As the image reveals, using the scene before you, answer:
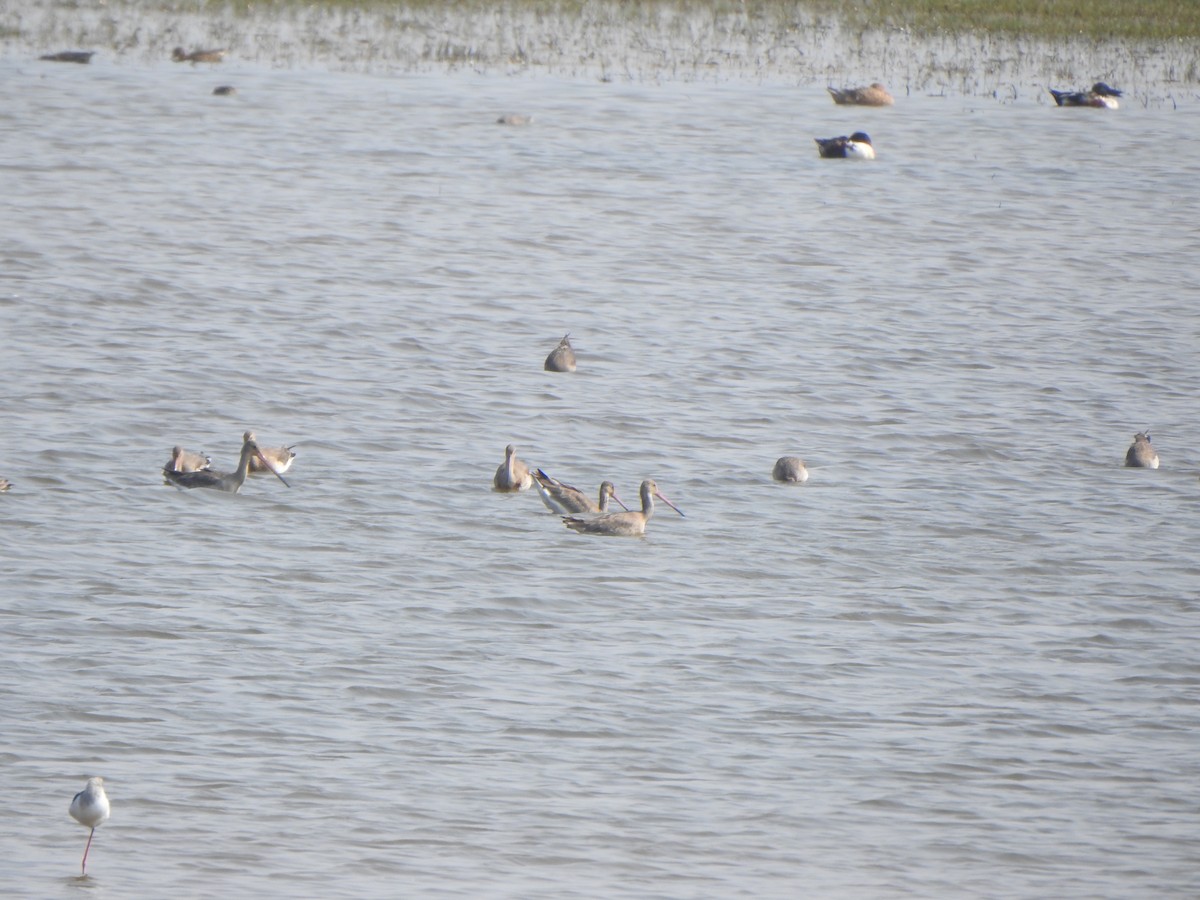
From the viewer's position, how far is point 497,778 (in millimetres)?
8672

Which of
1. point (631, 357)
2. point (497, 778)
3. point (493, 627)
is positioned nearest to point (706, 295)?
point (631, 357)

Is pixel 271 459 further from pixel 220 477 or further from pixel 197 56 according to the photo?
pixel 197 56

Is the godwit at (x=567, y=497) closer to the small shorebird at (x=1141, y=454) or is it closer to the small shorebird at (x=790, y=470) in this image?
the small shorebird at (x=790, y=470)

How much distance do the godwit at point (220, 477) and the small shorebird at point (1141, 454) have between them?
6.22 m

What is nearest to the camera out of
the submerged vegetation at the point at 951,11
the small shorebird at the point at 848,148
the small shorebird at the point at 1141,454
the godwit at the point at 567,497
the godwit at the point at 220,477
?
the godwit at the point at 567,497

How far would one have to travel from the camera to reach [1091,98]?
29.7m

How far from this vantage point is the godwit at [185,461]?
42.6 feet

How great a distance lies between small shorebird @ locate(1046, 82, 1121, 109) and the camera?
29.7m

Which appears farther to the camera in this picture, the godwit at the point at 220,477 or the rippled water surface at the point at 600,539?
the godwit at the point at 220,477

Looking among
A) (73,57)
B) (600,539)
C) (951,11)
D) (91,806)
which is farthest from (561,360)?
(951,11)

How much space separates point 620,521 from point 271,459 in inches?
102

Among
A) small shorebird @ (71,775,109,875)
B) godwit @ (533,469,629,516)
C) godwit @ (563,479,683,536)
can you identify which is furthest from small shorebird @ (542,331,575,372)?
small shorebird @ (71,775,109,875)

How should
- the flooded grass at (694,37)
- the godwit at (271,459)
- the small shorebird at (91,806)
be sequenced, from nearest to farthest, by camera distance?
the small shorebird at (91,806), the godwit at (271,459), the flooded grass at (694,37)

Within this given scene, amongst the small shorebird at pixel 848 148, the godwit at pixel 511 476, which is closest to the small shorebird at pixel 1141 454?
the godwit at pixel 511 476
